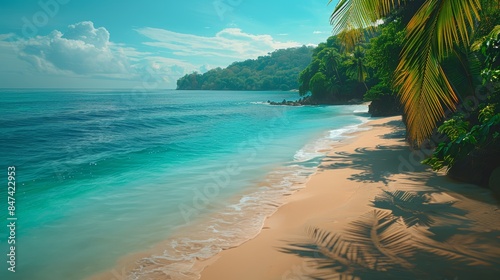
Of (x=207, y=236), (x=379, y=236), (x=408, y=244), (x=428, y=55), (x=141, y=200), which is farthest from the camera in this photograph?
(x=141, y=200)

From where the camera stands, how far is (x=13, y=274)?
211 inches

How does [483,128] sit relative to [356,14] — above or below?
below

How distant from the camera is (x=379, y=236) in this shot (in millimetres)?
5062

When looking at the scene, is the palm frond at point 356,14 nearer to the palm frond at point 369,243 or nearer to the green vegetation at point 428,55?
the green vegetation at point 428,55

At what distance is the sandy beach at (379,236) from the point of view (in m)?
4.09

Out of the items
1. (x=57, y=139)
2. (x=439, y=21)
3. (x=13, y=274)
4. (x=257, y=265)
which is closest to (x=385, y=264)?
(x=257, y=265)

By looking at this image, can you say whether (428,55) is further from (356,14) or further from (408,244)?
(408,244)

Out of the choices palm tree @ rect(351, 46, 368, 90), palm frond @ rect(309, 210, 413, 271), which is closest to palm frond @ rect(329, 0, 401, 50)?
palm frond @ rect(309, 210, 413, 271)

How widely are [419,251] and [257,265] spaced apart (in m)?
2.63

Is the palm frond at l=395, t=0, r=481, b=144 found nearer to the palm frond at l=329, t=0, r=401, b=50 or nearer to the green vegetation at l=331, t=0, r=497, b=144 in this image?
the green vegetation at l=331, t=0, r=497, b=144

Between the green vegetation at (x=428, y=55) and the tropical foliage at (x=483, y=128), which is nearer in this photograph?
the green vegetation at (x=428, y=55)

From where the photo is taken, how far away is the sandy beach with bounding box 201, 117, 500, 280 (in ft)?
13.4

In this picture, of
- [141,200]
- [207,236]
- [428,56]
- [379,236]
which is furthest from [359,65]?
[428,56]

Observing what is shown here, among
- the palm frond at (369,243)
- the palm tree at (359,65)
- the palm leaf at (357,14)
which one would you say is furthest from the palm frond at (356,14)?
the palm tree at (359,65)
